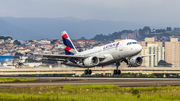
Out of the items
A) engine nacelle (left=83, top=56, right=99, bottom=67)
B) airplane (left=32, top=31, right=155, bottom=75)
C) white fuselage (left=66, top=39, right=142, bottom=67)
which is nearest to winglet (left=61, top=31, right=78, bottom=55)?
airplane (left=32, top=31, right=155, bottom=75)

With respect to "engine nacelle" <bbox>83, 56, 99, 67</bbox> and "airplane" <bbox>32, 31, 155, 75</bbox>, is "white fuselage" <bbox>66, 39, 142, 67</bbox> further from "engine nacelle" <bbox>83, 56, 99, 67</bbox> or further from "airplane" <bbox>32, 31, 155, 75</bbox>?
"engine nacelle" <bbox>83, 56, 99, 67</bbox>

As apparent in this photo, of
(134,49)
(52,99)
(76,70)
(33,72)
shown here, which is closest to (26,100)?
(52,99)

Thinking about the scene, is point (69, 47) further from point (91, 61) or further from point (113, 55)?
point (113, 55)

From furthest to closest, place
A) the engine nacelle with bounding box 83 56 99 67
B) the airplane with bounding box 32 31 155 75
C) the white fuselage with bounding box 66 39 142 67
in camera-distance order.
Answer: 1. the engine nacelle with bounding box 83 56 99 67
2. the airplane with bounding box 32 31 155 75
3. the white fuselage with bounding box 66 39 142 67

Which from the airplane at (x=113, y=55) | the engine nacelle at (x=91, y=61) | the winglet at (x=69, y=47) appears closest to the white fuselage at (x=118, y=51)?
the airplane at (x=113, y=55)

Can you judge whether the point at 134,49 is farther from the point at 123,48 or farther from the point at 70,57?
the point at 70,57

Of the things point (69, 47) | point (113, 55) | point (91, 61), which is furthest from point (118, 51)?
point (69, 47)

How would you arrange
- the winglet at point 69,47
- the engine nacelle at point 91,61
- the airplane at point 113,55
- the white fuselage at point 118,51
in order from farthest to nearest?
the winglet at point 69,47 → the engine nacelle at point 91,61 → the airplane at point 113,55 → the white fuselage at point 118,51

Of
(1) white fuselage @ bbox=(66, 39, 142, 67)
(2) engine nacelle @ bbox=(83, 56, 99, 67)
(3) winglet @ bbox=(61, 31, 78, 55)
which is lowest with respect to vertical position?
(2) engine nacelle @ bbox=(83, 56, 99, 67)

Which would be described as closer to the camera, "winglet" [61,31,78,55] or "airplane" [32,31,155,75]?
"airplane" [32,31,155,75]

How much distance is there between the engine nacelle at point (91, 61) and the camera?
5751 cm

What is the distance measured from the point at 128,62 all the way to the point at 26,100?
37085 mm

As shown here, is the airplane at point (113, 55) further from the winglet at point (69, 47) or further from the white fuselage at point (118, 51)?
the winglet at point (69, 47)

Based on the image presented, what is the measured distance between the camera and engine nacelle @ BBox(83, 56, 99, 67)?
57509 millimetres
